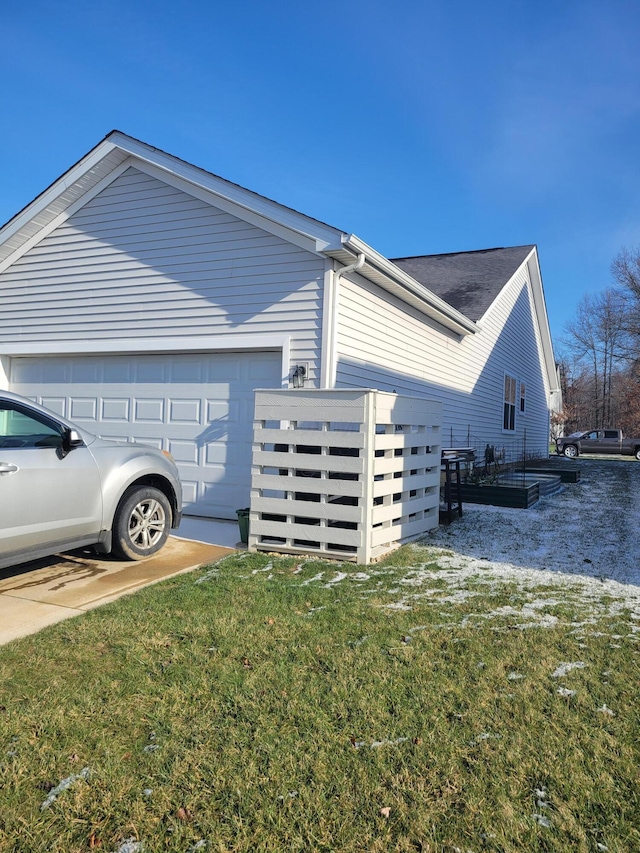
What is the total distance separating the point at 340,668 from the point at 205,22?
1064 cm

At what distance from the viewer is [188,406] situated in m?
7.62

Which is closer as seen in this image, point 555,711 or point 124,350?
point 555,711

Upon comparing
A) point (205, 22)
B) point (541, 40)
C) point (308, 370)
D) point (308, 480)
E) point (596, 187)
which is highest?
point (596, 187)

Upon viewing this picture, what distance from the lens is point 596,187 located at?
2289 centimetres

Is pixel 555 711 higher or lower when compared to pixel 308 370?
lower

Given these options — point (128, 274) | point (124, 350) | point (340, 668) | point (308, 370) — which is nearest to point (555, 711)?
point (340, 668)

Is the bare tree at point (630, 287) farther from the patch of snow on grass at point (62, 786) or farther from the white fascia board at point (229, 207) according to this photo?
the patch of snow on grass at point (62, 786)

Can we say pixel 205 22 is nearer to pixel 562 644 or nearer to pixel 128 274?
pixel 128 274

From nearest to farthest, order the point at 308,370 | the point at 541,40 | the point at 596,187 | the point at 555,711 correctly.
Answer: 1. the point at 555,711
2. the point at 308,370
3. the point at 541,40
4. the point at 596,187

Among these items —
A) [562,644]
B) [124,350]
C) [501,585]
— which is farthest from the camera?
[124,350]

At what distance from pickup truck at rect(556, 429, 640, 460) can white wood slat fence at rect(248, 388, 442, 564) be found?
26.5 m

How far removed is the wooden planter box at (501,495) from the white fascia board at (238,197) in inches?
200

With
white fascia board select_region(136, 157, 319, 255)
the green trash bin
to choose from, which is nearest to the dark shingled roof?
white fascia board select_region(136, 157, 319, 255)

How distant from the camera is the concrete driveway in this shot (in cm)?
382
